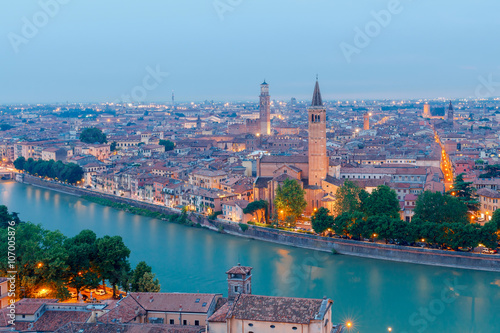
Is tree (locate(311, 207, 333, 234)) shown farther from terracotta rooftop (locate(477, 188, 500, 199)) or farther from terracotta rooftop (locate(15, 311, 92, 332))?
terracotta rooftop (locate(15, 311, 92, 332))

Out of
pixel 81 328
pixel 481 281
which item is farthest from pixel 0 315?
pixel 481 281

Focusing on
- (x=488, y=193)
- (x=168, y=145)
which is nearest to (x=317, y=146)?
(x=488, y=193)

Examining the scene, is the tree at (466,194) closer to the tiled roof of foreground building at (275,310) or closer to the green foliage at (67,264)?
the green foliage at (67,264)

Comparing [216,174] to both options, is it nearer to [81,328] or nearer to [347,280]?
[347,280]

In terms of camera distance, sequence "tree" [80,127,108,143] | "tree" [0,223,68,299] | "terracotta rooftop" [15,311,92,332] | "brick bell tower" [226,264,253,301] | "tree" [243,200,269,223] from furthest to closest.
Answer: "tree" [80,127,108,143]
"tree" [243,200,269,223]
"tree" [0,223,68,299]
"brick bell tower" [226,264,253,301]
"terracotta rooftop" [15,311,92,332]

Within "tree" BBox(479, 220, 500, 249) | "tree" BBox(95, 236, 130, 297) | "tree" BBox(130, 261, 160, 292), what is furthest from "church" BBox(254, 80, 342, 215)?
"tree" BBox(130, 261, 160, 292)

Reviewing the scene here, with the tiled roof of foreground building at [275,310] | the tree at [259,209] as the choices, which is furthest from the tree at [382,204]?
the tiled roof of foreground building at [275,310]
